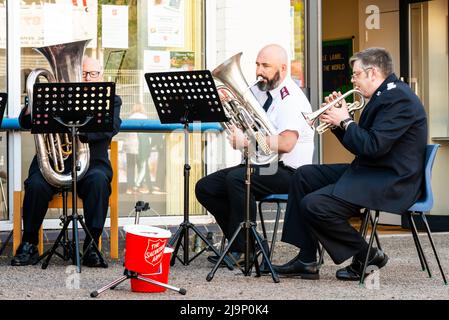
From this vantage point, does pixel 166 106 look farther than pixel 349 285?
Yes

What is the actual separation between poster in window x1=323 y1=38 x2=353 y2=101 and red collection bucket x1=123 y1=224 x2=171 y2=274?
19.4 ft

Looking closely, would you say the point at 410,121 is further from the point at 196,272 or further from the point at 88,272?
the point at 88,272

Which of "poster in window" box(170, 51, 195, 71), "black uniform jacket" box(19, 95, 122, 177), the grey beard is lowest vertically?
"black uniform jacket" box(19, 95, 122, 177)

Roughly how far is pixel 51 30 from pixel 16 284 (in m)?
3.12

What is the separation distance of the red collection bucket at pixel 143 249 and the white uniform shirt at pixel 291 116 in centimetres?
138

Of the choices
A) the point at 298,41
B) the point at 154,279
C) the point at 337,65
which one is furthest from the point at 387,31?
the point at 154,279

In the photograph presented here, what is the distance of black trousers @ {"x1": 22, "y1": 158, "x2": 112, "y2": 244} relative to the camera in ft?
24.4

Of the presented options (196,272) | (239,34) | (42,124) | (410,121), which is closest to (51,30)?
(239,34)

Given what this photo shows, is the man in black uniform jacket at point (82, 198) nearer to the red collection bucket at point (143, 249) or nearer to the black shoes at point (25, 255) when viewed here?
the black shoes at point (25, 255)

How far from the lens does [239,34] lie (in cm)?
928

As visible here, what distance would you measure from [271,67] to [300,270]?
1.48 metres

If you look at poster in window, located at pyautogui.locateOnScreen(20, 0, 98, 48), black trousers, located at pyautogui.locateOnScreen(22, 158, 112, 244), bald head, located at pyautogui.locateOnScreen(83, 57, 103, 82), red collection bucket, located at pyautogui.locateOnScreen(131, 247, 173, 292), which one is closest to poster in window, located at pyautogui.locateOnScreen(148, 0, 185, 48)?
poster in window, located at pyautogui.locateOnScreen(20, 0, 98, 48)

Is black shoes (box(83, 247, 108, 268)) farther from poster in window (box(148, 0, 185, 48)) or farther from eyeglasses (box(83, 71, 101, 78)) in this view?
poster in window (box(148, 0, 185, 48))

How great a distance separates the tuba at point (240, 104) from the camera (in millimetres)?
6805
